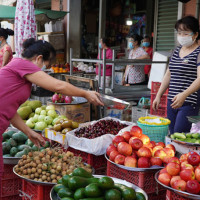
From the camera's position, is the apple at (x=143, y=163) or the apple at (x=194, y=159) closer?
the apple at (x=194, y=159)

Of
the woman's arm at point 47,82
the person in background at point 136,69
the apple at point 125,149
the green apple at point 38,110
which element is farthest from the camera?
the person in background at point 136,69

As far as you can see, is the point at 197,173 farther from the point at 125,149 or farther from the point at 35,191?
the point at 35,191

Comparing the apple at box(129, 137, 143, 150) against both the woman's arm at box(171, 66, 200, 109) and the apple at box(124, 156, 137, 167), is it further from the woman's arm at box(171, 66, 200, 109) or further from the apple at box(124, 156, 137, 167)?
the woman's arm at box(171, 66, 200, 109)

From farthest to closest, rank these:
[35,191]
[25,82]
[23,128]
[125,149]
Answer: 1. [23,128]
2. [35,191]
3. [125,149]
4. [25,82]

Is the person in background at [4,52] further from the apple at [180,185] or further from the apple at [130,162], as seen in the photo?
the apple at [180,185]

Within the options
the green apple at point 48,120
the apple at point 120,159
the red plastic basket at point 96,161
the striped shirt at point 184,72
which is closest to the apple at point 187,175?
the apple at point 120,159

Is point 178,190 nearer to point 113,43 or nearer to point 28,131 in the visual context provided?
point 28,131

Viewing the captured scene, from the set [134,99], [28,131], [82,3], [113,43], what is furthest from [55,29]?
[28,131]

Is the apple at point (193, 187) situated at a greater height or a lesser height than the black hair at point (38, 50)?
lesser

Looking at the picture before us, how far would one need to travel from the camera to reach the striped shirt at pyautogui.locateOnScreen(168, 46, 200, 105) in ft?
11.1

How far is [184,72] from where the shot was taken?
3.46m

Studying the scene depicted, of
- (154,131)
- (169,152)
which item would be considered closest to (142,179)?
(169,152)

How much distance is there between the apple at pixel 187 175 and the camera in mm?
2176

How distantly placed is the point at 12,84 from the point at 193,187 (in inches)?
64.4
